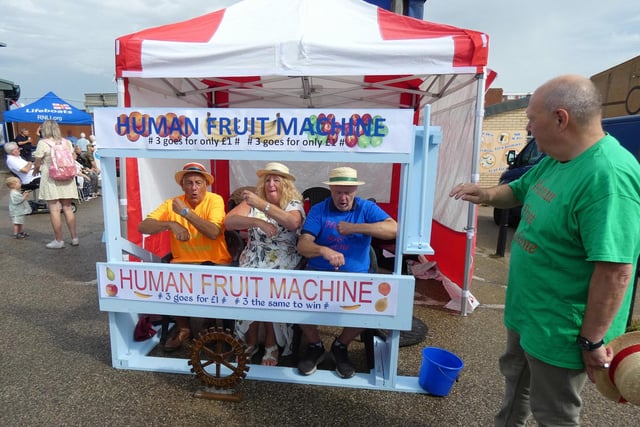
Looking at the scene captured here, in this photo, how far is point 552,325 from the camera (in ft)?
4.65

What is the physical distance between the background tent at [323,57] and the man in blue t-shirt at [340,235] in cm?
118

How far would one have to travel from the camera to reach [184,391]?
8.04 ft

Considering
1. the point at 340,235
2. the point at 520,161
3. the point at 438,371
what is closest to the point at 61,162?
the point at 340,235

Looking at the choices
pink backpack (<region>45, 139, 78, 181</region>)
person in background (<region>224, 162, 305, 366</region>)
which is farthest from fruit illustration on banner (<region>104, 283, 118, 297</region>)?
pink backpack (<region>45, 139, 78, 181</region>)

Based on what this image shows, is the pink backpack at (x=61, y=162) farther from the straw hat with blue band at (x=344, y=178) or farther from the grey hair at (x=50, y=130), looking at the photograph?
the straw hat with blue band at (x=344, y=178)

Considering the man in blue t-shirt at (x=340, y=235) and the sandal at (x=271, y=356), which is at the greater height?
the man in blue t-shirt at (x=340, y=235)

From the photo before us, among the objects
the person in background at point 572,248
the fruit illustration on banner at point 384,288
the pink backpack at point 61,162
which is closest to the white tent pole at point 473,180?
the fruit illustration on banner at point 384,288

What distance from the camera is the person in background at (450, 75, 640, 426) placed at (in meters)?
1.22

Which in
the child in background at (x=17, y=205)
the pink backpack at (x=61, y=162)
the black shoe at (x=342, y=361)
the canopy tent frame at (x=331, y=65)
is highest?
the canopy tent frame at (x=331, y=65)

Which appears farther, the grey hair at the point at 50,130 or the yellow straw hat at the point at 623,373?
the grey hair at the point at 50,130

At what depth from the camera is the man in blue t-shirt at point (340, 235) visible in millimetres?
2471

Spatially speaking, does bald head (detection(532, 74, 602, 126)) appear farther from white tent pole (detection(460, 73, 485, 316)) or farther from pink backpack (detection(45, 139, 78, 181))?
pink backpack (detection(45, 139, 78, 181))

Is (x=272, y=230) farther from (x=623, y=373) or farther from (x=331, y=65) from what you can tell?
(x=623, y=373)

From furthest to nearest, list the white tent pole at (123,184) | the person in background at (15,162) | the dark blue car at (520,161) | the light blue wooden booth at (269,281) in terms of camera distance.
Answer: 1. the dark blue car at (520,161)
2. the person in background at (15,162)
3. the white tent pole at (123,184)
4. the light blue wooden booth at (269,281)
